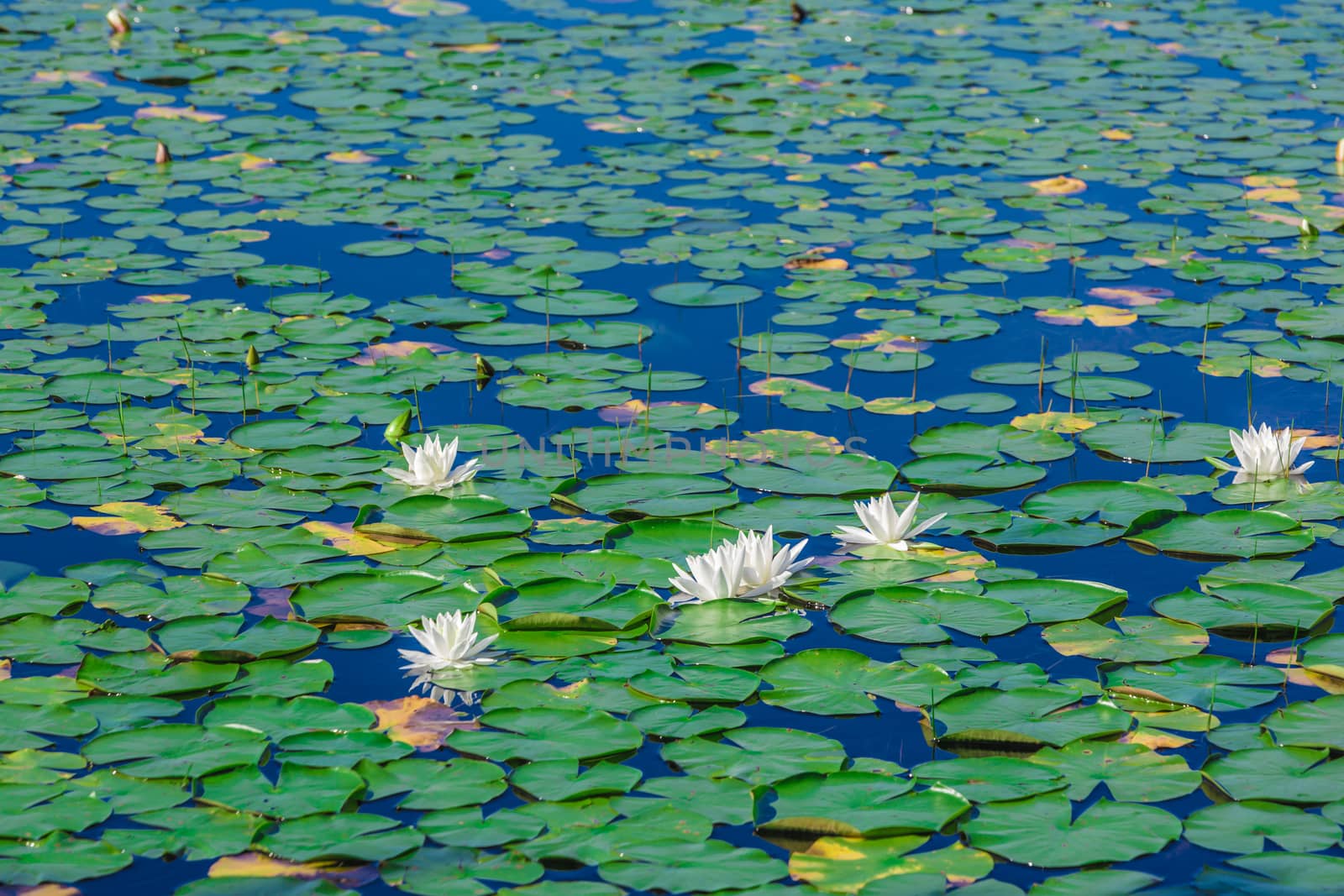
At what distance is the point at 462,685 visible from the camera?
3.68 meters

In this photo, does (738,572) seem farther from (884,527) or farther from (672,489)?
(672,489)

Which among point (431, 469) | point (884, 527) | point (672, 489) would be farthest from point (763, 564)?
point (431, 469)

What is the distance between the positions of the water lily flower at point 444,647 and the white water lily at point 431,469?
0.95 metres

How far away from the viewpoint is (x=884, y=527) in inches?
169

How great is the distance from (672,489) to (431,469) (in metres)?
0.79

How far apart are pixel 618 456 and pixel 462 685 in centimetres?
147

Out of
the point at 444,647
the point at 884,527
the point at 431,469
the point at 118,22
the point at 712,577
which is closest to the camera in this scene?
the point at 444,647

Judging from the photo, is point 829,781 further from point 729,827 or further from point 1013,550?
point 1013,550

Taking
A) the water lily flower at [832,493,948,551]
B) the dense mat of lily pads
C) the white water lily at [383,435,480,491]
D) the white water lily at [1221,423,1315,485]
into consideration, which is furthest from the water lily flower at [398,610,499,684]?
the white water lily at [1221,423,1315,485]

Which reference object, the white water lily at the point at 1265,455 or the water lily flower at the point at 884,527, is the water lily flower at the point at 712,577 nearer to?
the water lily flower at the point at 884,527

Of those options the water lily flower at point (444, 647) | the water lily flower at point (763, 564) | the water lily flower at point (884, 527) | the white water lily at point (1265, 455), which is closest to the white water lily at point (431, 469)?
the water lily flower at point (444, 647)

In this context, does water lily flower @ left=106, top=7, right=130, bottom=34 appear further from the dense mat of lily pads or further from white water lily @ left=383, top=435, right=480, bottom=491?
white water lily @ left=383, top=435, right=480, bottom=491

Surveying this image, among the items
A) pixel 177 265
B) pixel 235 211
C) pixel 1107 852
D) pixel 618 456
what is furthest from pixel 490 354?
pixel 1107 852

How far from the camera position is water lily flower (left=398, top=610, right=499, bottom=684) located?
3719 millimetres
